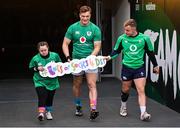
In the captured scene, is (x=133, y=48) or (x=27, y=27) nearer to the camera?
(x=133, y=48)

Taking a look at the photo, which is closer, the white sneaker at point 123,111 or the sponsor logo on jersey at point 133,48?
the sponsor logo on jersey at point 133,48

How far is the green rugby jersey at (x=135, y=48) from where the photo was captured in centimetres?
752

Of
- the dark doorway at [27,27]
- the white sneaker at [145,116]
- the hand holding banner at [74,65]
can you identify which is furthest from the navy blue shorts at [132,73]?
the dark doorway at [27,27]

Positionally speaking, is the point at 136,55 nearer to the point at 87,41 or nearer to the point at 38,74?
the point at 87,41

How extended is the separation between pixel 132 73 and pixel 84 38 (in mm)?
937

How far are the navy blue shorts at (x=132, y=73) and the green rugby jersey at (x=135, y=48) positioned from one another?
6 cm

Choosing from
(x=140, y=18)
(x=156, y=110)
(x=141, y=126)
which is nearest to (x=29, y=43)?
(x=140, y=18)

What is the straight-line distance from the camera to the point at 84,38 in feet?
24.8

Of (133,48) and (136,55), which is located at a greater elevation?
(133,48)

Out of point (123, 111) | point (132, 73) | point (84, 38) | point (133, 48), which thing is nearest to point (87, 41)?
point (84, 38)

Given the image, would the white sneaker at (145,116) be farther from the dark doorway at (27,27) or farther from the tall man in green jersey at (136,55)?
the dark doorway at (27,27)

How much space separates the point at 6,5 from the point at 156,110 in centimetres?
733

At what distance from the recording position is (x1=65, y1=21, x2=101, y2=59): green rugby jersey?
24.8 feet

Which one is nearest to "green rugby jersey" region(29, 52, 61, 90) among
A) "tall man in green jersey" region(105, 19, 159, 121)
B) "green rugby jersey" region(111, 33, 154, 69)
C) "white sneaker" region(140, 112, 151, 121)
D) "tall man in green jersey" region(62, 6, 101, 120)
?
"tall man in green jersey" region(62, 6, 101, 120)
